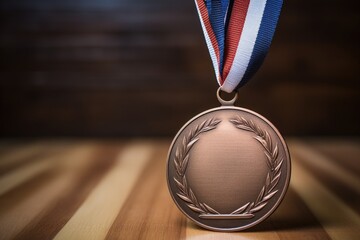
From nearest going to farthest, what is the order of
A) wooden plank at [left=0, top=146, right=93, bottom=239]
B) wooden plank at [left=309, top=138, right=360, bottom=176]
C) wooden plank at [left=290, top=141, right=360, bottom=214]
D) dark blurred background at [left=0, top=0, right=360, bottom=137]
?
wooden plank at [left=0, top=146, right=93, bottom=239], wooden plank at [left=290, top=141, right=360, bottom=214], wooden plank at [left=309, top=138, right=360, bottom=176], dark blurred background at [left=0, top=0, right=360, bottom=137]

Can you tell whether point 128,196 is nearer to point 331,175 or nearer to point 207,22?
point 207,22

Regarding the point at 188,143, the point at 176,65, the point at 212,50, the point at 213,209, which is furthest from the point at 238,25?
the point at 176,65

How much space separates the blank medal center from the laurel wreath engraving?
0.03ft

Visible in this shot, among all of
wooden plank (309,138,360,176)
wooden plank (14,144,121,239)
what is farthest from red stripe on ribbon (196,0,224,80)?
wooden plank (309,138,360,176)

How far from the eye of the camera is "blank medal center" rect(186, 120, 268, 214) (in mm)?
1542

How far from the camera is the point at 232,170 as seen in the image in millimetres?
1543

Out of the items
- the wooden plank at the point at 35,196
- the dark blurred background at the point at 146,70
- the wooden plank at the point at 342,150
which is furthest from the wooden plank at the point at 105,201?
the wooden plank at the point at 342,150

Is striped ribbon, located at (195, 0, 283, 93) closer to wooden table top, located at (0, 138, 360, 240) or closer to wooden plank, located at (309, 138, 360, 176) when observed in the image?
wooden table top, located at (0, 138, 360, 240)

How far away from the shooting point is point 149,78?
140 inches

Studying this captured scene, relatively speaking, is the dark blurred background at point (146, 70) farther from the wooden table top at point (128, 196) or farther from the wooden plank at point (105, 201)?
the wooden plank at point (105, 201)

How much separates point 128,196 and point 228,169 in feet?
1.87

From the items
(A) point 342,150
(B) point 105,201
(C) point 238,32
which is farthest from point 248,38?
(A) point 342,150

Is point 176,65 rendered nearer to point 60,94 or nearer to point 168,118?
point 168,118

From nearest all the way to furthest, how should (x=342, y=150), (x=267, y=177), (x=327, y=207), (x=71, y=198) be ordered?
(x=267, y=177)
(x=327, y=207)
(x=71, y=198)
(x=342, y=150)
